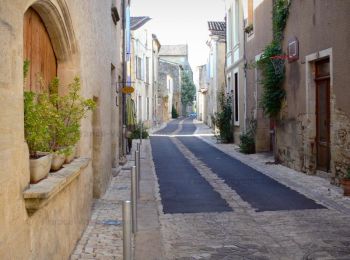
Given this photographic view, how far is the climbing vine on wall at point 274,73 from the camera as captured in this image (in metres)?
13.7

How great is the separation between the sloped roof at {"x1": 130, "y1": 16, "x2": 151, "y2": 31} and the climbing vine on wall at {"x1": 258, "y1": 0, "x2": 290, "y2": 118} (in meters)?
20.8

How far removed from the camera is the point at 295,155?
504 inches

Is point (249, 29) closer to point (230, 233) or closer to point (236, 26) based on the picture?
point (236, 26)

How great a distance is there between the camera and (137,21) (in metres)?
36.2

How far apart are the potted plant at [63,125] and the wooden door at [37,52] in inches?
7.0

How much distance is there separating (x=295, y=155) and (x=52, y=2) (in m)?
9.28

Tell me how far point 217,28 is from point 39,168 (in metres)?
36.0

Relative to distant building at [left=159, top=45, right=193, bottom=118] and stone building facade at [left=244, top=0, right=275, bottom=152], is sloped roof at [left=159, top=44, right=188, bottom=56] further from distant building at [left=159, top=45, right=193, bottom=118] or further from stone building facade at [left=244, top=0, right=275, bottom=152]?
stone building facade at [left=244, top=0, right=275, bottom=152]

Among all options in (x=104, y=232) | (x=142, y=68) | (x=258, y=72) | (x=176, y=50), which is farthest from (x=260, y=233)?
(x=176, y=50)

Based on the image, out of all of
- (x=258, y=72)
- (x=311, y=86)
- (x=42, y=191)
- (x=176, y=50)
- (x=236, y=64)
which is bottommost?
(x=42, y=191)

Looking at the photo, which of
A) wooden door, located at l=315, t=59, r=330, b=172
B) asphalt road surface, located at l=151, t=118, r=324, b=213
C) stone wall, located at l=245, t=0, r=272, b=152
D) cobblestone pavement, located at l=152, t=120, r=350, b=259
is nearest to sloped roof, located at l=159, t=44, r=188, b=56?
stone wall, located at l=245, t=0, r=272, b=152

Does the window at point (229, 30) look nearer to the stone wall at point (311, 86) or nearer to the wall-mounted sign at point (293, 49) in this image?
the stone wall at point (311, 86)

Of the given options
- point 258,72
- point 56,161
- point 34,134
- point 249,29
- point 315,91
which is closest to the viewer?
point 34,134

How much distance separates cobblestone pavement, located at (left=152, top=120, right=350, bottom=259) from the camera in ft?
17.6
